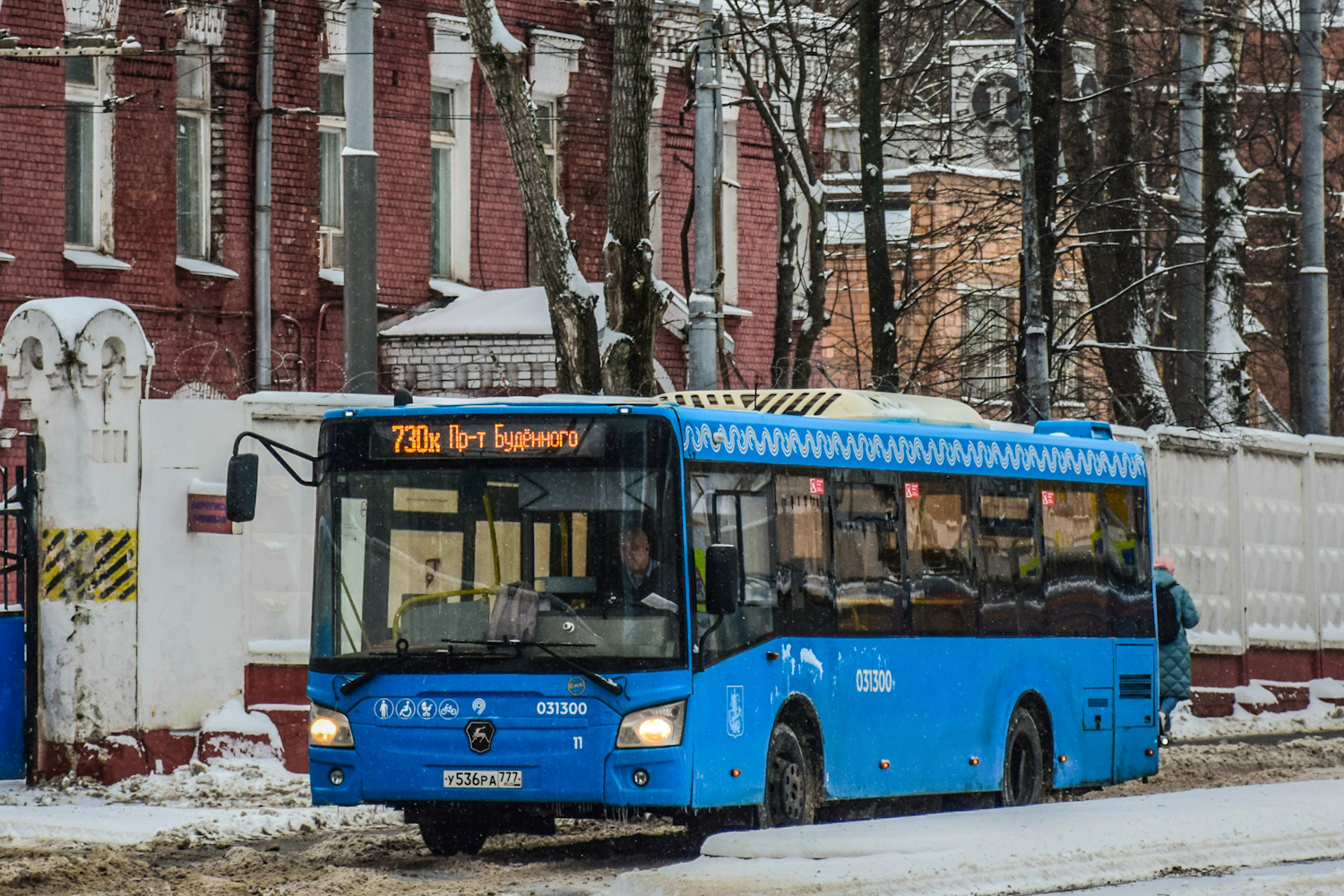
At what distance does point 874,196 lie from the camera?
942 inches

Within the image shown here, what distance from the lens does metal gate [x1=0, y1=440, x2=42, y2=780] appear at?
53.1 ft

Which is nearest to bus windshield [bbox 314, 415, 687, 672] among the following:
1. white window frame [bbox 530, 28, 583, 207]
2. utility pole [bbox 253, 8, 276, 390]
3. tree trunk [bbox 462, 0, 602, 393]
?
tree trunk [bbox 462, 0, 602, 393]

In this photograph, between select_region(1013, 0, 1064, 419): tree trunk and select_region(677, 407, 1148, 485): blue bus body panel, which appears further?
select_region(1013, 0, 1064, 419): tree trunk

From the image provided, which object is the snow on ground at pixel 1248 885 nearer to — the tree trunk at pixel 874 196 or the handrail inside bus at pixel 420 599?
the handrail inside bus at pixel 420 599

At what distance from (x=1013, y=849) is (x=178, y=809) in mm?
6016

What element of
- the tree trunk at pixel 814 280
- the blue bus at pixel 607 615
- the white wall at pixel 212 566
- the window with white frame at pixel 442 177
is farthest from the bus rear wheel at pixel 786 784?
the window with white frame at pixel 442 177

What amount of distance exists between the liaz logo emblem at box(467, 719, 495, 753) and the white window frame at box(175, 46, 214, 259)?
1388cm

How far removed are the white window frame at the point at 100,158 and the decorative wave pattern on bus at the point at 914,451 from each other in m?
11.2

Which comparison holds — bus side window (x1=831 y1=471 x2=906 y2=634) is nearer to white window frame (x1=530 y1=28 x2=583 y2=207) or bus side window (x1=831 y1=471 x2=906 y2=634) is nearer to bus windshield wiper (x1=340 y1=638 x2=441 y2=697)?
bus windshield wiper (x1=340 y1=638 x2=441 y2=697)

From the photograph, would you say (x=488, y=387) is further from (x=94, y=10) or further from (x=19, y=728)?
(x=19, y=728)

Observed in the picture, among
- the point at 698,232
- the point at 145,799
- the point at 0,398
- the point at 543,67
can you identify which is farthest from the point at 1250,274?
the point at 145,799

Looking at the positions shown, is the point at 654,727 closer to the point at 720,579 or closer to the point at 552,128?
the point at 720,579

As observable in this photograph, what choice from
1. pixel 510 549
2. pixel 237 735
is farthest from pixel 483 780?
pixel 237 735

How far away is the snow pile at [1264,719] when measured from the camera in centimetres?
2398
